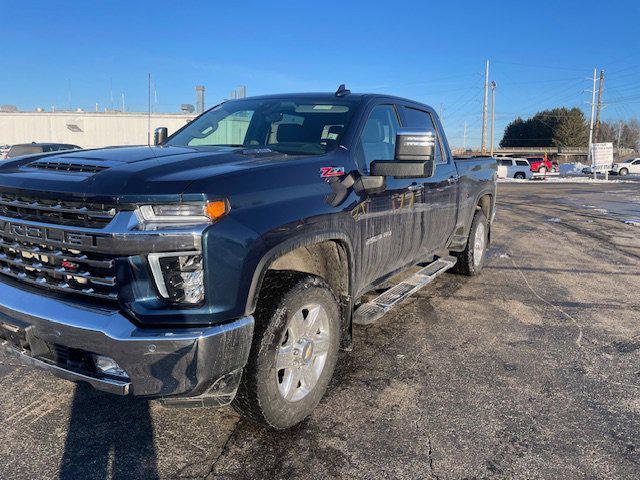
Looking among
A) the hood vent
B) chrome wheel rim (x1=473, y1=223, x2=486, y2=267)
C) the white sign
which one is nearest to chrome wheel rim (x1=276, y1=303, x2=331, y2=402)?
the hood vent

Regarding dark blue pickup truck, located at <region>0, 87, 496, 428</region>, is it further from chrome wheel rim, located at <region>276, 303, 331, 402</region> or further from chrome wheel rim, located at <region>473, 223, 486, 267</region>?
chrome wheel rim, located at <region>473, 223, 486, 267</region>

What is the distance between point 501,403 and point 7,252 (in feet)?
10.2

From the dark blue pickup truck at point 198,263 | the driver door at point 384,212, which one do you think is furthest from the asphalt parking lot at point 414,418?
the driver door at point 384,212

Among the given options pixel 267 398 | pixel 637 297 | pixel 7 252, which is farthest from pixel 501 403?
pixel 637 297

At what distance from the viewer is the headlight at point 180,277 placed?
91.9 inches

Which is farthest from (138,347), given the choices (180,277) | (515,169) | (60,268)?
(515,169)

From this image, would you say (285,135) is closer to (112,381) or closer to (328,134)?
(328,134)

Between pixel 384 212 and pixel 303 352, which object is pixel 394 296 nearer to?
pixel 384 212

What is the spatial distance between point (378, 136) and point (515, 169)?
36968mm

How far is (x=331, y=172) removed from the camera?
3234 mm

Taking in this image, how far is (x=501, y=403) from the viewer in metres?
3.40

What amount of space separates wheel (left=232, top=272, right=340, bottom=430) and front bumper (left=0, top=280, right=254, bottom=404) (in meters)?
0.17

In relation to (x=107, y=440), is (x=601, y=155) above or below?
above

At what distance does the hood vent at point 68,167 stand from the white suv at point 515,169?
125 ft
